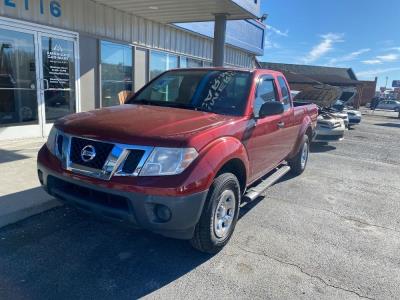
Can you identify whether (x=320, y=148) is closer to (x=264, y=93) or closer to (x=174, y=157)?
(x=264, y=93)

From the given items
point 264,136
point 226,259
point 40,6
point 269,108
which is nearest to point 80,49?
point 40,6

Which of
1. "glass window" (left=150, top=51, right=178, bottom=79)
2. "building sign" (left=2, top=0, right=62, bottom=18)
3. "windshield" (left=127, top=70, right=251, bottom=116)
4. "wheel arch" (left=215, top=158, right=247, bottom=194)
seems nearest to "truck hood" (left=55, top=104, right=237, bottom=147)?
"windshield" (left=127, top=70, right=251, bottom=116)

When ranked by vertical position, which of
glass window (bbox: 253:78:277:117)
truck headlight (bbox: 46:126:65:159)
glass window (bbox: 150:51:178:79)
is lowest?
truck headlight (bbox: 46:126:65:159)

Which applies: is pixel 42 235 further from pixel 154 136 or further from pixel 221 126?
pixel 221 126

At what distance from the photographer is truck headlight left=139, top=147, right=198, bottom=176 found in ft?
9.14

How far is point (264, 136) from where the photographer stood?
4289 mm

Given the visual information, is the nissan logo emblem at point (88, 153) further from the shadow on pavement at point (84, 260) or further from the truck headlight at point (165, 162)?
the shadow on pavement at point (84, 260)

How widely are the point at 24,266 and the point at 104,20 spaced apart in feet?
24.6

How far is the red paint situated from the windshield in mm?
152

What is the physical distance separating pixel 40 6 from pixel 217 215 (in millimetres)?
6586

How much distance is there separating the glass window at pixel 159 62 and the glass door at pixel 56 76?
3.36 m

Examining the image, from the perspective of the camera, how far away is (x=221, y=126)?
11.0 feet

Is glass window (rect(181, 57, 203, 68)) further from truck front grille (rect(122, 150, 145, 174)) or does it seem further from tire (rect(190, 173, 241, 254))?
truck front grille (rect(122, 150, 145, 174))

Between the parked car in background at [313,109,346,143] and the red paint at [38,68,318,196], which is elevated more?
the red paint at [38,68,318,196]
